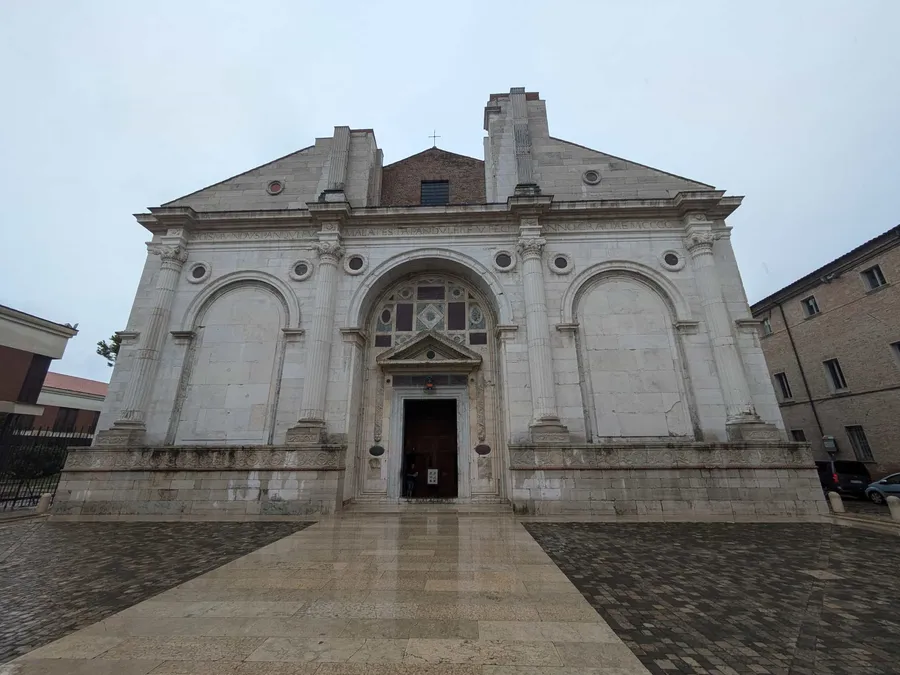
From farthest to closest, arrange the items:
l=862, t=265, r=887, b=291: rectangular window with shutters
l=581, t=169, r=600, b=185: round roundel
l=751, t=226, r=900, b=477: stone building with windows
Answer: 1. l=862, t=265, r=887, b=291: rectangular window with shutters
2. l=751, t=226, r=900, b=477: stone building with windows
3. l=581, t=169, r=600, b=185: round roundel

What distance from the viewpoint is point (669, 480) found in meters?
11.3

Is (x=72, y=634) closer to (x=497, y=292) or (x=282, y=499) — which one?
(x=282, y=499)

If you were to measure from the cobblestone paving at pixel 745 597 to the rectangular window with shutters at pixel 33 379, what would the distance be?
19750 mm

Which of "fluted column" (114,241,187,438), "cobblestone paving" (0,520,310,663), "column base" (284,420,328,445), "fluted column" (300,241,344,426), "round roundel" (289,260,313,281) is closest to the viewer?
"cobblestone paving" (0,520,310,663)

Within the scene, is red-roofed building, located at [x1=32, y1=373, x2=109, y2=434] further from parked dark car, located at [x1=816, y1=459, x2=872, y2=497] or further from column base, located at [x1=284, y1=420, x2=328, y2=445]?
parked dark car, located at [x1=816, y1=459, x2=872, y2=497]

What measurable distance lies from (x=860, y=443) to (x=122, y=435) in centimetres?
3301

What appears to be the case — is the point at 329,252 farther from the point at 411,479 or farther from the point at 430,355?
the point at 411,479

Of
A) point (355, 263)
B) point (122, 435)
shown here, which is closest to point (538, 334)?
point (355, 263)

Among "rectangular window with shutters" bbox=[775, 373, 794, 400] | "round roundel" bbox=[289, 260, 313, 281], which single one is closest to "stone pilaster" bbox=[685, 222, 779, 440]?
"round roundel" bbox=[289, 260, 313, 281]

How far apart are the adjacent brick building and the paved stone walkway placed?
15141mm

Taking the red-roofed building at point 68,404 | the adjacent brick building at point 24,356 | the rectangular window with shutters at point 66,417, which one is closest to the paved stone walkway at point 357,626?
the adjacent brick building at point 24,356

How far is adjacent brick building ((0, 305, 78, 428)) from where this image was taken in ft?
47.3

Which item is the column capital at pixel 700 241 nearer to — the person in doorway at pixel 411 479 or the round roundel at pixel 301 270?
the person in doorway at pixel 411 479

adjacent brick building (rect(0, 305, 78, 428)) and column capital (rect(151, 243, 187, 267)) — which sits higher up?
column capital (rect(151, 243, 187, 267))
